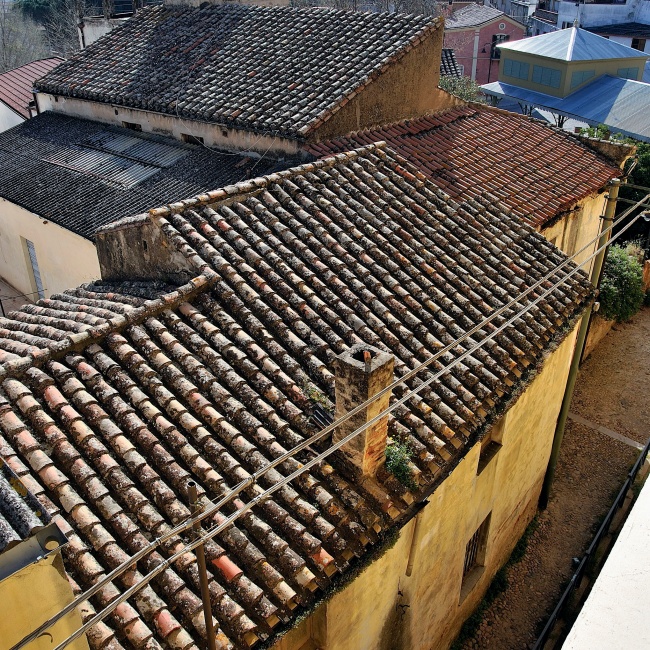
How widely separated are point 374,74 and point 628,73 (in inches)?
1039

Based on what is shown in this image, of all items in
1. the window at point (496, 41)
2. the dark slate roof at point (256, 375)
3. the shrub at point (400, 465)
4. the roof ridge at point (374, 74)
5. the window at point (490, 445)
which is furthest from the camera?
the window at point (496, 41)

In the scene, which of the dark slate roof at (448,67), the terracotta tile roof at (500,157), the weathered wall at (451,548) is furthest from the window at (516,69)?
the weathered wall at (451,548)

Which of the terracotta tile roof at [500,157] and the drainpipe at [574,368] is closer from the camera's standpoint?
the drainpipe at [574,368]

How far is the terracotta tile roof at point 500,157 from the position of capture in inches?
554

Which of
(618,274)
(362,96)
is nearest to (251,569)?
(362,96)

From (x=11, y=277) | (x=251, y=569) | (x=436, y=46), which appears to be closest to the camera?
(x=251, y=569)

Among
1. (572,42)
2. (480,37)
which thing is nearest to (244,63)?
(572,42)

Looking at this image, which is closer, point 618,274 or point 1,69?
point 618,274

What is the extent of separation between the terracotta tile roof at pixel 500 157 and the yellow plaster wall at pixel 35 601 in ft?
34.5

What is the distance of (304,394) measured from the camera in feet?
24.9

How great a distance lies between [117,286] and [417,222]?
495 centimetres

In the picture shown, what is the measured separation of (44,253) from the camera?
18438 millimetres

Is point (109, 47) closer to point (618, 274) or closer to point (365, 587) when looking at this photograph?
point (618, 274)

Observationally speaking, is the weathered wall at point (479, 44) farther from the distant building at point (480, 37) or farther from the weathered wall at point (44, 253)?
the weathered wall at point (44, 253)
